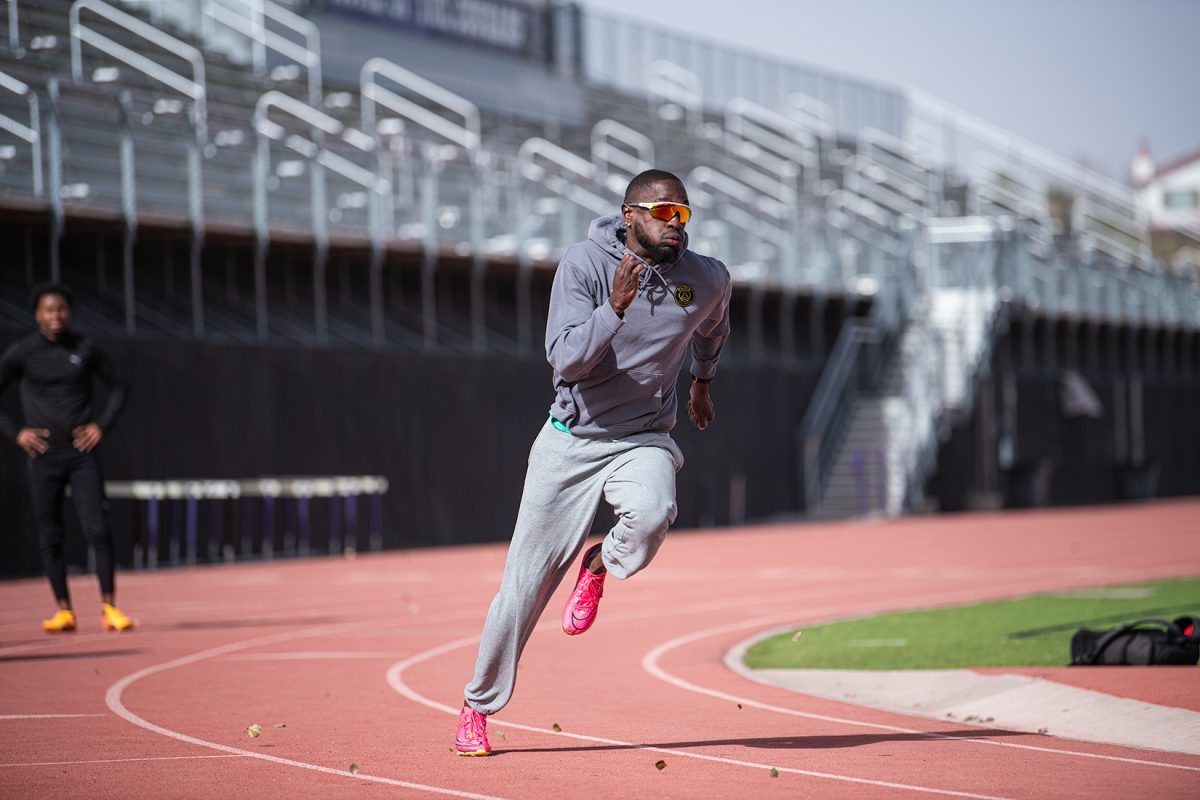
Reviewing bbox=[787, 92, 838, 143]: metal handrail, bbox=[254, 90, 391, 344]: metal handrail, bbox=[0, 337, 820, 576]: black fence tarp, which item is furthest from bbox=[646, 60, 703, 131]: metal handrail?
bbox=[254, 90, 391, 344]: metal handrail

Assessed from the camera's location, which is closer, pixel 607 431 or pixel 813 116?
pixel 607 431

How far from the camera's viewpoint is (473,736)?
7355mm

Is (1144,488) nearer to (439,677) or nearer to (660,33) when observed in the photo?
(660,33)

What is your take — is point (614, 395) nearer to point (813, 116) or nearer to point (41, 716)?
point (41, 716)

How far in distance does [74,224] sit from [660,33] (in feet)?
76.8

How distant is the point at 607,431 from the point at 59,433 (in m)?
6.86

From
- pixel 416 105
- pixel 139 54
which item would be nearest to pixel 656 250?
pixel 139 54

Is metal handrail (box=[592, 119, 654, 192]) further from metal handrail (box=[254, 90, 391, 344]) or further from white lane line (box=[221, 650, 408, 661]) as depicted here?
white lane line (box=[221, 650, 408, 661])

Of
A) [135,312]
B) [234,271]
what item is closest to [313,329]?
[234,271]

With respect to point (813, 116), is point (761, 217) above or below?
below

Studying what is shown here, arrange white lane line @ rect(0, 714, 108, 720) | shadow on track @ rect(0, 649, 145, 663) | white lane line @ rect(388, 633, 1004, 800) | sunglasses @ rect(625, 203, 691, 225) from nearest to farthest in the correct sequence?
white lane line @ rect(388, 633, 1004, 800), sunglasses @ rect(625, 203, 691, 225), white lane line @ rect(0, 714, 108, 720), shadow on track @ rect(0, 649, 145, 663)

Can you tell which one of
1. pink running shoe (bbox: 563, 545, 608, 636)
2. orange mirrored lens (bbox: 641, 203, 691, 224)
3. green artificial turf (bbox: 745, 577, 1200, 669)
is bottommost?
green artificial turf (bbox: 745, 577, 1200, 669)

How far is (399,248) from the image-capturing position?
26047 mm

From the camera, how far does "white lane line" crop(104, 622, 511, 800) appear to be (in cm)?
673
